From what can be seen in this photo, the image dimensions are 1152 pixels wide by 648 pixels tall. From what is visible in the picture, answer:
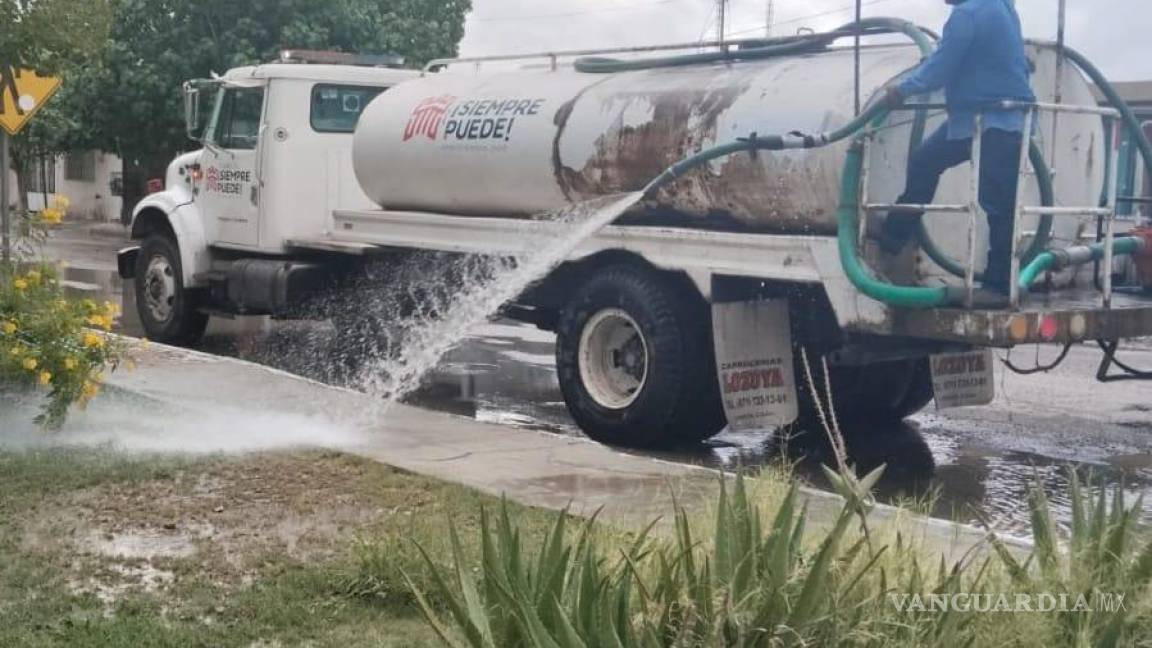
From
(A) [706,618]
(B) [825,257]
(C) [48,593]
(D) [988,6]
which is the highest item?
(D) [988,6]

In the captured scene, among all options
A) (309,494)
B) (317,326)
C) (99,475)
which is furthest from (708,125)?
(317,326)

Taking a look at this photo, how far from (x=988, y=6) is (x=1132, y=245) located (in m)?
1.96

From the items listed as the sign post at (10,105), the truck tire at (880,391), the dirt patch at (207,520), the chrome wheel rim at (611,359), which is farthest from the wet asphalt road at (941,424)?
the sign post at (10,105)

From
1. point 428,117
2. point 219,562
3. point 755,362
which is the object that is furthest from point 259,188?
point 219,562

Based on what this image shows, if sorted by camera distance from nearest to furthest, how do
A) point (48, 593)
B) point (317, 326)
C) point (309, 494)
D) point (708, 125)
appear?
point (48, 593) < point (309, 494) < point (708, 125) < point (317, 326)

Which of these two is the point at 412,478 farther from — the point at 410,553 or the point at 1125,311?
the point at 1125,311

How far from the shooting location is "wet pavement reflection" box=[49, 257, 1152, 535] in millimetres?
8391

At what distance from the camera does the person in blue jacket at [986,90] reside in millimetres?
7664

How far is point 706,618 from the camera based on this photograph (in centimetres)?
375

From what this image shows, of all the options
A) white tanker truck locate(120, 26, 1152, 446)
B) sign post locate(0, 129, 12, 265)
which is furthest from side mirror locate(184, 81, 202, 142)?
white tanker truck locate(120, 26, 1152, 446)

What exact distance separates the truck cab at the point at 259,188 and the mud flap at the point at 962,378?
571cm

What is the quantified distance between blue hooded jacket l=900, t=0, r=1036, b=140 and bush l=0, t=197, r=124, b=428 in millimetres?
4707

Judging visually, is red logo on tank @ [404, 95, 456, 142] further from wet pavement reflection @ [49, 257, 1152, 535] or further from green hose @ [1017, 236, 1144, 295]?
green hose @ [1017, 236, 1144, 295]

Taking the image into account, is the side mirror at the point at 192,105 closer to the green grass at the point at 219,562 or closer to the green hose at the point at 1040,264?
the green grass at the point at 219,562
